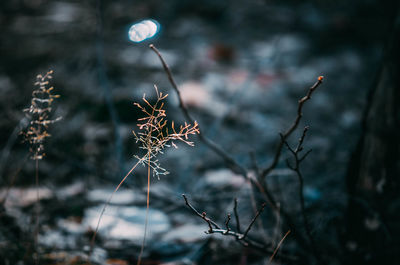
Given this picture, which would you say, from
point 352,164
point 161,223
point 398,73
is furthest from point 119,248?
point 398,73

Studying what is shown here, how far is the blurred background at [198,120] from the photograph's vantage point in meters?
0.71

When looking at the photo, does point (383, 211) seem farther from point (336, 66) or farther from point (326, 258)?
point (336, 66)

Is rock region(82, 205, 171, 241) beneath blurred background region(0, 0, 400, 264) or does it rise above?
beneath

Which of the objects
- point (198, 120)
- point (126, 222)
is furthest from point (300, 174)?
point (198, 120)

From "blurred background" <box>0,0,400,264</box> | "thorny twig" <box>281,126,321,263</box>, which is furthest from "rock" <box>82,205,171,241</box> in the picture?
"thorny twig" <box>281,126,321,263</box>

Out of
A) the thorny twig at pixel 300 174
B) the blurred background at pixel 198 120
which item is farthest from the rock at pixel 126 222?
the thorny twig at pixel 300 174

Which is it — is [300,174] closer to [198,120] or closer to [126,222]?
[126,222]

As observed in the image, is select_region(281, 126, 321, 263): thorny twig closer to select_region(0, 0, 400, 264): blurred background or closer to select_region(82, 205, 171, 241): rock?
select_region(0, 0, 400, 264): blurred background

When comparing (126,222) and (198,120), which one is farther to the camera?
(198,120)

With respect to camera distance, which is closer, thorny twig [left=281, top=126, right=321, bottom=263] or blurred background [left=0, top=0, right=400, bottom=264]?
thorny twig [left=281, top=126, right=321, bottom=263]

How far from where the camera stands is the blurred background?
71 cm

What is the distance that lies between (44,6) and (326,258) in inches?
89.6

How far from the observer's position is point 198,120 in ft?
4.26

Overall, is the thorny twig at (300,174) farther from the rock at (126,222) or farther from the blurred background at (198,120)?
the rock at (126,222)
